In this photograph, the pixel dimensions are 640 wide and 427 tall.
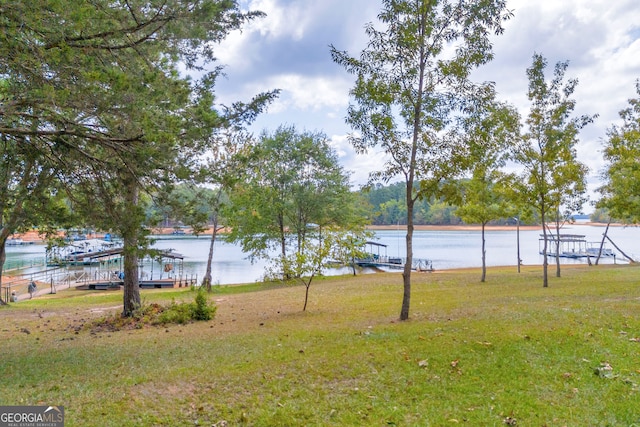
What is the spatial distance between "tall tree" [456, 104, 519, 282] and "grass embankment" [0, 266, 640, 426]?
11.3ft

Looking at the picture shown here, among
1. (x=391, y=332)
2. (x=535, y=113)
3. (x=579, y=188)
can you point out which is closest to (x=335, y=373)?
(x=391, y=332)

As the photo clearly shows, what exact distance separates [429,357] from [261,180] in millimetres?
20984

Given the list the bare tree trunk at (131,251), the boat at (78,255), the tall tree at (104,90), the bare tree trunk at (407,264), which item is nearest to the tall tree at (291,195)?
the boat at (78,255)

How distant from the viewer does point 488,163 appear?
387 inches

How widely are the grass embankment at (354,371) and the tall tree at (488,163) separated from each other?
11.3 ft

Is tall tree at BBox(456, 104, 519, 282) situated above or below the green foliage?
above

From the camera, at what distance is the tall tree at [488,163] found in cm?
870

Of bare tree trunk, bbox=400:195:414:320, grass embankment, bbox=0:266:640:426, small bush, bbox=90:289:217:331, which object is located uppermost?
bare tree trunk, bbox=400:195:414:320

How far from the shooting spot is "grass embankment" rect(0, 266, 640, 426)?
13.5ft

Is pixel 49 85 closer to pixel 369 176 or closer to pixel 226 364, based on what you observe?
pixel 226 364

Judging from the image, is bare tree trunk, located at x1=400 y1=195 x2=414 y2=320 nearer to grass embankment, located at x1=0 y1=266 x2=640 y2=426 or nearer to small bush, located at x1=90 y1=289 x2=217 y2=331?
grass embankment, located at x1=0 y1=266 x2=640 y2=426

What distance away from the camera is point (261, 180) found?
25594 millimetres

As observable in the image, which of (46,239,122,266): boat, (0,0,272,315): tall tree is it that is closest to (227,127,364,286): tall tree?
(46,239,122,266): boat

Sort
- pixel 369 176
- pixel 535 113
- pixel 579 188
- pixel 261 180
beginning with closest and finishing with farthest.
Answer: pixel 369 176 < pixel 535 113 < pixel 579 188 < pixel 261 180
